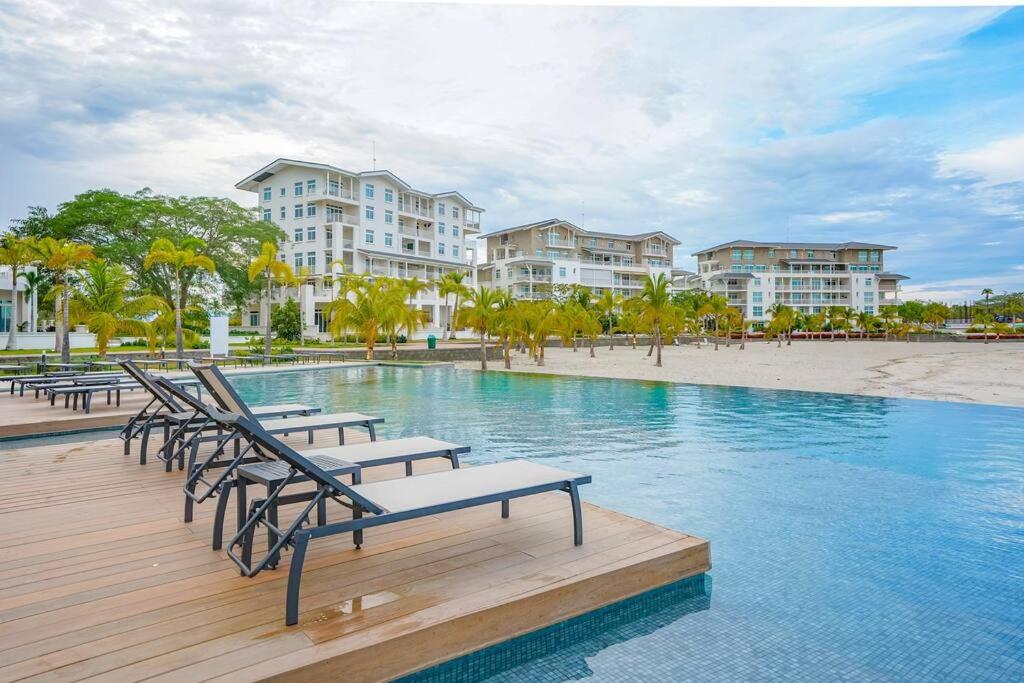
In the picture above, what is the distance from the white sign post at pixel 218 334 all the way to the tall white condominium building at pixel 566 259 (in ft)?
140

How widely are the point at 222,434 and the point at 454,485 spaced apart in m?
3.19

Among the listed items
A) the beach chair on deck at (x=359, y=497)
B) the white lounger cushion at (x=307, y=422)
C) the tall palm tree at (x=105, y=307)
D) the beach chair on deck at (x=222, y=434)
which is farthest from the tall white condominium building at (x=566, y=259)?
the beach chair on deck at (x=359, y=497)

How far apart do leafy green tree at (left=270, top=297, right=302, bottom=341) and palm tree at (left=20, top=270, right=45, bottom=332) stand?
14.2m

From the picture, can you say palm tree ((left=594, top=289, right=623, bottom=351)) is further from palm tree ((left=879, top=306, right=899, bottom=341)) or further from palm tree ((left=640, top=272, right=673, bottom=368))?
palm tree ((left=879, top=306, right=899, bottom=341))

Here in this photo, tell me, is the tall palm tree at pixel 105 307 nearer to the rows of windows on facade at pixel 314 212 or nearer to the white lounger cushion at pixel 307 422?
the white lounger cushion at pixel 307 422

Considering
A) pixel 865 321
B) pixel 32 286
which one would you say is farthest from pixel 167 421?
pixel 865 321

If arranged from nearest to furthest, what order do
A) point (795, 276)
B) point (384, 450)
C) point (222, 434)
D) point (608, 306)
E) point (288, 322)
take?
1. point (384, 450)
2. point (222, 434)
3. point (288, 322)
4. point (608, 306)
5. point (795, 276)

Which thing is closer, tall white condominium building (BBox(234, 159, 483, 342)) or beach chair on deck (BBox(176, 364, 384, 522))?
beach chair on deck (BBox(176, 364, 384, 522))

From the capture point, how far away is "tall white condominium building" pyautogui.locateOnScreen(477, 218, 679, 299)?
241ft

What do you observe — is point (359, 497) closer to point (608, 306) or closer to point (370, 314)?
point (370, 314)

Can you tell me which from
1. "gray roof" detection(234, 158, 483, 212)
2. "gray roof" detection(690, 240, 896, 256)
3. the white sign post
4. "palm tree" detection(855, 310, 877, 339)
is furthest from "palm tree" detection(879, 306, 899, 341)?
the white sign post

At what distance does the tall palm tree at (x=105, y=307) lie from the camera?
76.7 ft

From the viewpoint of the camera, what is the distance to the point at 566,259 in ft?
252

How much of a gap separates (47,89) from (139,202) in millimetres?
14159
